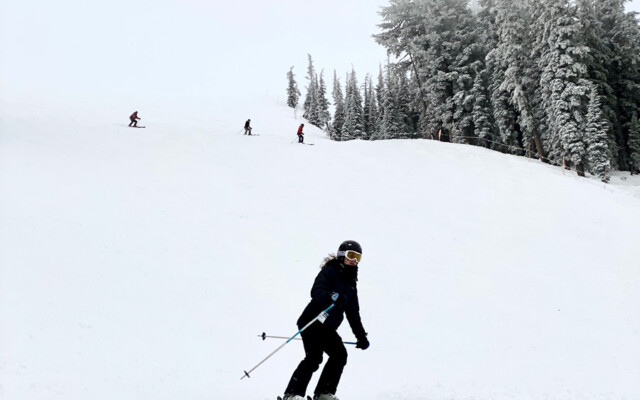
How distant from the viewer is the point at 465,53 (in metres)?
35.6

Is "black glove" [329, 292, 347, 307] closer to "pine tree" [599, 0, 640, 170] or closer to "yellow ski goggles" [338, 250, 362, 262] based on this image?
"yellow ski goggles" [338, 250, 362, 262]

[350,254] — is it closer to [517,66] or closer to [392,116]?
[517,66]

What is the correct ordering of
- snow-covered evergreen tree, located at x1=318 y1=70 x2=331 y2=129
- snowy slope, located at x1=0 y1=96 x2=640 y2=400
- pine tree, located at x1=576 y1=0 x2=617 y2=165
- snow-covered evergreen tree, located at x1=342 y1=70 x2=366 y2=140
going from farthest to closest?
snow-covered evergreen tree, located at x1=318 y1=70 x2=331 y2=129, snow-covered evergreen tree, located at x1=342 y1=70 x2=366 y2=140, pine tree, located at x1=576 y1=0 x2=617 y2=165, snowy slope, located at x1=0 y1=96 x2=640 y2=400

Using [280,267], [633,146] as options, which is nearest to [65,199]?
[280,267]

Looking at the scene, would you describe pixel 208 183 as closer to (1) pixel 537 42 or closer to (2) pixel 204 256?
(2) pixel 204 256

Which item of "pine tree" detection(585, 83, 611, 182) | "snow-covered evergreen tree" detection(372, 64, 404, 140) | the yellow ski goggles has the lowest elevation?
the yellow ski goggles

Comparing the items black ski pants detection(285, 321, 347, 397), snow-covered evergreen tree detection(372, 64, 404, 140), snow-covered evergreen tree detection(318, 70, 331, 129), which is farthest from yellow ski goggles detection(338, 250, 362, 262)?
snow-covered evergreen tree detection(318, 70, 331, 129)

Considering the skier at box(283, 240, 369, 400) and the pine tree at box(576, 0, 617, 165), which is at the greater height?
the pine tree at box(576, 0, 617, 165)

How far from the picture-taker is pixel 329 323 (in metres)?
4.95

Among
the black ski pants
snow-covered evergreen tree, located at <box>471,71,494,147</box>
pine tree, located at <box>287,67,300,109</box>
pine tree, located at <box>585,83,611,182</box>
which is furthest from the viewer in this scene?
pine tree, located at <box>287,67,300,109</box>

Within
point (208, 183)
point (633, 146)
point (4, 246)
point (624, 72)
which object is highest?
point (624, 72)

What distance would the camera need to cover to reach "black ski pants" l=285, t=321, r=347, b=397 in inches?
192

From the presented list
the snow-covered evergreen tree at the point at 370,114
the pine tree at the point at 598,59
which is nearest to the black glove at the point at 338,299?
the pine tree at the point at 598,59

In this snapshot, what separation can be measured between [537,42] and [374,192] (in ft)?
75.6
